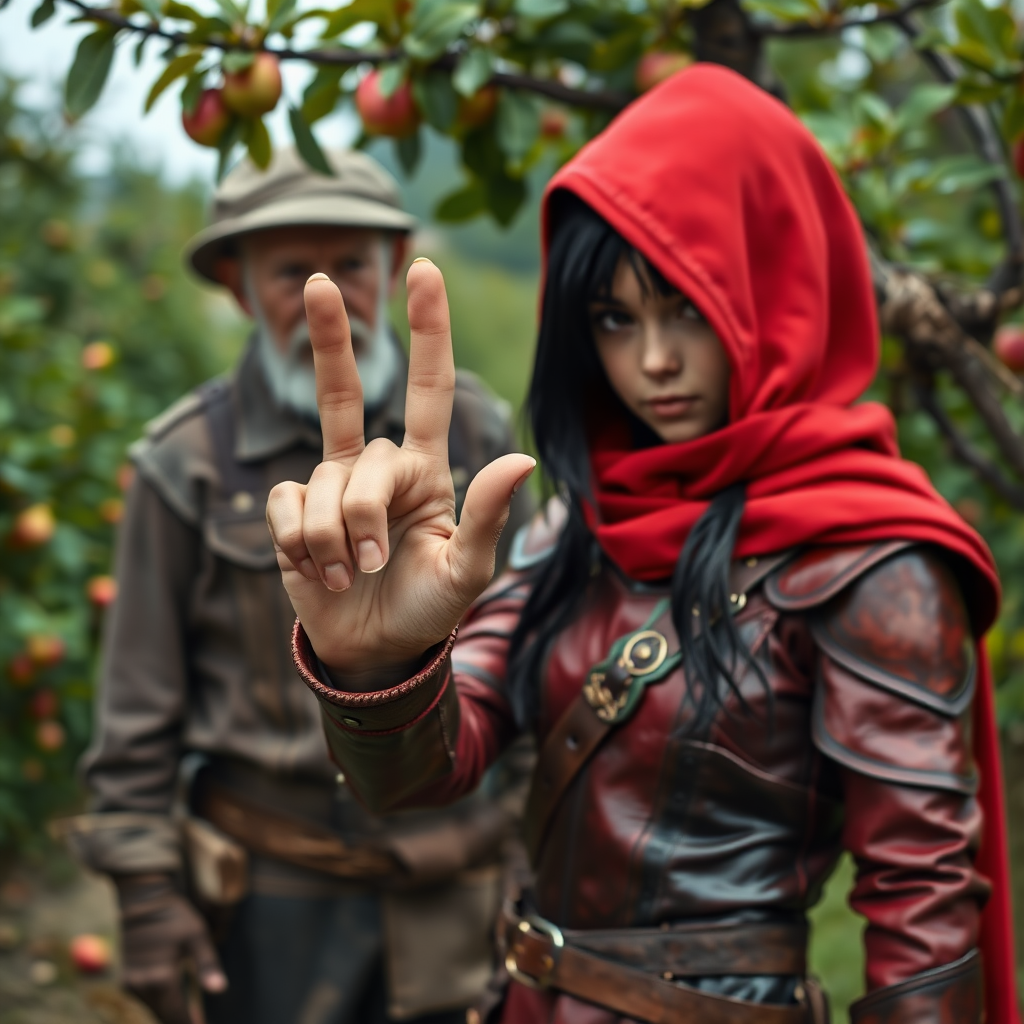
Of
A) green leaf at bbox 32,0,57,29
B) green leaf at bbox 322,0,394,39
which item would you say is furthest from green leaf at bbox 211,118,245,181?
green leaf at bbox 32,0,57,29

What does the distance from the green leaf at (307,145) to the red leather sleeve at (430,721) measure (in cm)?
75

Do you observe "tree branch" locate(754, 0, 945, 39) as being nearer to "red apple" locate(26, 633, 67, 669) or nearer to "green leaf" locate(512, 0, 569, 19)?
"green leaf" locate(512, 0, 569, 19)

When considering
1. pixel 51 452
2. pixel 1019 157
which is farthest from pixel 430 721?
pixel 51 452

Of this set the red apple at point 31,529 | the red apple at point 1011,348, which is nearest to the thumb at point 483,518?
the red apple at point 1011,348

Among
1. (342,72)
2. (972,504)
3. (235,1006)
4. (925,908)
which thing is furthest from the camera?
(972,504)

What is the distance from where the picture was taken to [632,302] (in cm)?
159

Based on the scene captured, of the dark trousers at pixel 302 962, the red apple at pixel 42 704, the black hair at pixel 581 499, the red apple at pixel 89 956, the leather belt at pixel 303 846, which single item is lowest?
the red apple at pixel 89 956

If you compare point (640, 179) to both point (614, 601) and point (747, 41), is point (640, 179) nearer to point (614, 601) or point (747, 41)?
point (614, 601)

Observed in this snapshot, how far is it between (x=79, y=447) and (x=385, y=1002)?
246 cm

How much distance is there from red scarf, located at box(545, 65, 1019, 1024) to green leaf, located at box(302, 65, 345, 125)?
1.97ft

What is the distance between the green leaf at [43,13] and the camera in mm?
1775

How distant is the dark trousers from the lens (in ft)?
7.91

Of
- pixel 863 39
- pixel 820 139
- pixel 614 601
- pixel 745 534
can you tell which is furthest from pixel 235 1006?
pixel 863 39

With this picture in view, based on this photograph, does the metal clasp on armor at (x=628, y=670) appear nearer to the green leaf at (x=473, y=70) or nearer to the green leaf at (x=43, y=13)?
the green leaf at (x=473, y=70)
